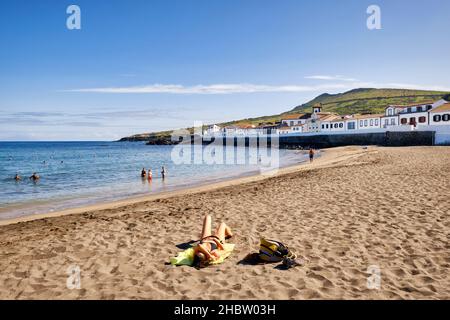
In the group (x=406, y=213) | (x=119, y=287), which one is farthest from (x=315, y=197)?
(x=119, y=287)

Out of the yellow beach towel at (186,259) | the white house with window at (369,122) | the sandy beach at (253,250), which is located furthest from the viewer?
the white house with window at (369,122)

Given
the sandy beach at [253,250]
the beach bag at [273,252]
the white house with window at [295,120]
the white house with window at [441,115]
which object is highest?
the white house with window at [295,120]

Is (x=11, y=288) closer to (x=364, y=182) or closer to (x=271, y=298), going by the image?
(x=271, y=298)

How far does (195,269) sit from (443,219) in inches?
250

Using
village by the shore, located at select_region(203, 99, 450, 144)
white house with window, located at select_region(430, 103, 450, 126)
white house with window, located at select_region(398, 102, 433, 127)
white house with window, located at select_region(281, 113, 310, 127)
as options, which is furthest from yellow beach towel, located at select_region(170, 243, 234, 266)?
white house with window, located at select_region(281, 113, 310, 127)

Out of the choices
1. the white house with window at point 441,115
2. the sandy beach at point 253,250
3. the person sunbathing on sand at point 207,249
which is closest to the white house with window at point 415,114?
the white house with window at point 441,115

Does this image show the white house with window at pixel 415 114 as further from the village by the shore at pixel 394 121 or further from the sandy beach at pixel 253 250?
the sandy beach at pixel 253 250

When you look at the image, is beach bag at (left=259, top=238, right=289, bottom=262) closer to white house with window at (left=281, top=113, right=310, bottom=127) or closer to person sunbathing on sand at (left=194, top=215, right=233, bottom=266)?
person sunbathing on sand at (left=194, top=215, right=233, bottom=266)

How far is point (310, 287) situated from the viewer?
4.87 meters

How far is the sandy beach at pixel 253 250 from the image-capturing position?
4902 millimetres

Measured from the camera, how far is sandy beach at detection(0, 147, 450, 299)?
4902mm

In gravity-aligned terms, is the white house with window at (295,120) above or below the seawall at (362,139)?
above

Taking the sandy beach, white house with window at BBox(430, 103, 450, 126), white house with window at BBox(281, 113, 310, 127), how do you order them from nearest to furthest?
the sandy beach → white house with window at BBox(430, 103, 450, 126) → white house with window at BBox(281, 113, 310, 127)
